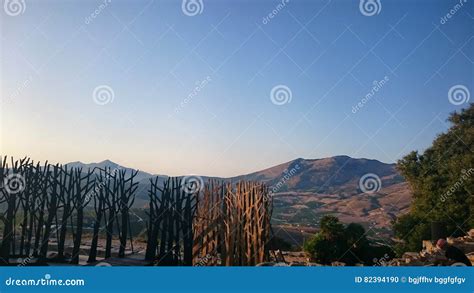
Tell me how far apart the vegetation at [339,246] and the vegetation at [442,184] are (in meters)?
1.80

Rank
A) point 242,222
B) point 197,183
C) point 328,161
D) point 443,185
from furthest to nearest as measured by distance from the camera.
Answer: point 328,161
point 443,185
point 197,183
point 242,222

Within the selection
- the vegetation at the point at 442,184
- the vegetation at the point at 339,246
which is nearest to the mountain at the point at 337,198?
the vegetation at the point at 442,184

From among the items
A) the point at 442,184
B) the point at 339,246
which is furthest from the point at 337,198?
the point at 339,246

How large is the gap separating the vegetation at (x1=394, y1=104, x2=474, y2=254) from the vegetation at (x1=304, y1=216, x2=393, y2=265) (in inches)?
71.0

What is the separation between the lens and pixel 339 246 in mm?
9852

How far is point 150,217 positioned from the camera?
842cm

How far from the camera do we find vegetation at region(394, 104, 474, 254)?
34.3 feet

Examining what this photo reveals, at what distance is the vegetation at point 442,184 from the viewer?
10445mm

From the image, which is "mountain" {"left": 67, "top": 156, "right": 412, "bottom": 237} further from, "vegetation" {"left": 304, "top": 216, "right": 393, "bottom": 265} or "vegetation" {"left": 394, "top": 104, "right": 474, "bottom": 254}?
"vegetation" {"left": 304, "top": 216, "right": 393, "bottom": 265}

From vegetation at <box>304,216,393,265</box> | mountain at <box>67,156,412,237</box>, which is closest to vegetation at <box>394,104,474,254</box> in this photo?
vegetation at <box>304,216,393,265</box>
